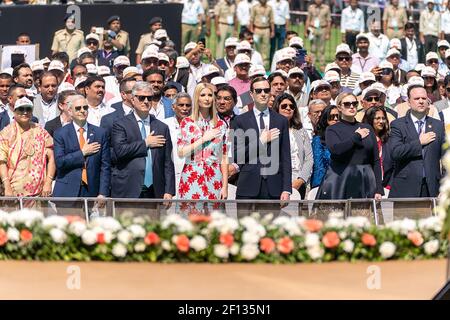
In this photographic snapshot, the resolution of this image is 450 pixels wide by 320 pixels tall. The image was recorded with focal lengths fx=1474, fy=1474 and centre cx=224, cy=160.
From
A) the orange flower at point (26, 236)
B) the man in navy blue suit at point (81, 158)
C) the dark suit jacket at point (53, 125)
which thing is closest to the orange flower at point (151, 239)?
the orange flower at point (26, 236)

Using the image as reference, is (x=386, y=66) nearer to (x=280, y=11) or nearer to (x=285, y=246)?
(x=280, y=11)

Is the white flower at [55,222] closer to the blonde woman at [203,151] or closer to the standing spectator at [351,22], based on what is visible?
the blonde woman at [203,151]

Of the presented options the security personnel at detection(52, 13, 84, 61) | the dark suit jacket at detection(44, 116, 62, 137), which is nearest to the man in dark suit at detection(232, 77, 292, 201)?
the dark suit jacket at detection(44, 116, 62, 137)

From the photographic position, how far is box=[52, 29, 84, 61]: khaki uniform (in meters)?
25.7

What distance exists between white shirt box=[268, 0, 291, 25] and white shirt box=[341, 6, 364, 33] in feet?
3.80

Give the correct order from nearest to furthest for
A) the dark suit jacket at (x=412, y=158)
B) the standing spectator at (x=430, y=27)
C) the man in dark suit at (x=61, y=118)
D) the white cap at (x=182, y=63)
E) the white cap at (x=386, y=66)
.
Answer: the dark suit jacket at (x=412, y=158)
the man in dark suit at (x=61, y=118)
the white cap at (x=182, y=63)
the white cap at (x=386, y=66)
the standing spectator at (x=430, y=27)

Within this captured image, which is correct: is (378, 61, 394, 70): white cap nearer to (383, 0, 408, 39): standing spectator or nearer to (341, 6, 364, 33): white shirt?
(383, 0, 408, 39): standing spectator

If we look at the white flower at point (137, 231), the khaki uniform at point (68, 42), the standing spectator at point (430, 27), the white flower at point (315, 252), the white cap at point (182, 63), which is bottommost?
the white flower at point (315, 252)

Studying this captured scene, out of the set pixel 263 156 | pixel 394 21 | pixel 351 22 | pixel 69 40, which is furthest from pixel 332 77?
pixel 394 21

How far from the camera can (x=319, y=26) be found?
29.9 metres

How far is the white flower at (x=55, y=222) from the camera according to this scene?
12.1 m

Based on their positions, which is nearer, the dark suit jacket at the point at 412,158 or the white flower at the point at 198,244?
the white flower at the point at 198,244
